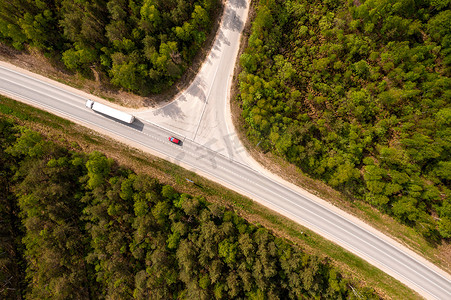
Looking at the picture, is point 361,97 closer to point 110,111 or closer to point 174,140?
point 174,140

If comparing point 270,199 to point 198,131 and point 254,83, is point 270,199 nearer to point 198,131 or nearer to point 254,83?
point 198,131

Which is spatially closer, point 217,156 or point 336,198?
point 336,198

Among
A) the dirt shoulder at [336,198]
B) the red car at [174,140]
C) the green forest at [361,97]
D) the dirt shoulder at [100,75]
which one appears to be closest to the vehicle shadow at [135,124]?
the dirt shoulder at [100,75]

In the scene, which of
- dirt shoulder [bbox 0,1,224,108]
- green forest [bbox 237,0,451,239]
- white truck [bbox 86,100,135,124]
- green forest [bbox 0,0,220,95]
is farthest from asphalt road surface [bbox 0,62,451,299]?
green forest [bbox 0,0,220,95]

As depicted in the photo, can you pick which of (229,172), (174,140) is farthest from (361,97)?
(174,140)

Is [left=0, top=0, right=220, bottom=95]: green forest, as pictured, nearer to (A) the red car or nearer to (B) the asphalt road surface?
(B) the asphalt road surface

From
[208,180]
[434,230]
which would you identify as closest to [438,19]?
[434,230]

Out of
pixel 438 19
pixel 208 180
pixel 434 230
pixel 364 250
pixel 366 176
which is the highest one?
pixel 438 19
